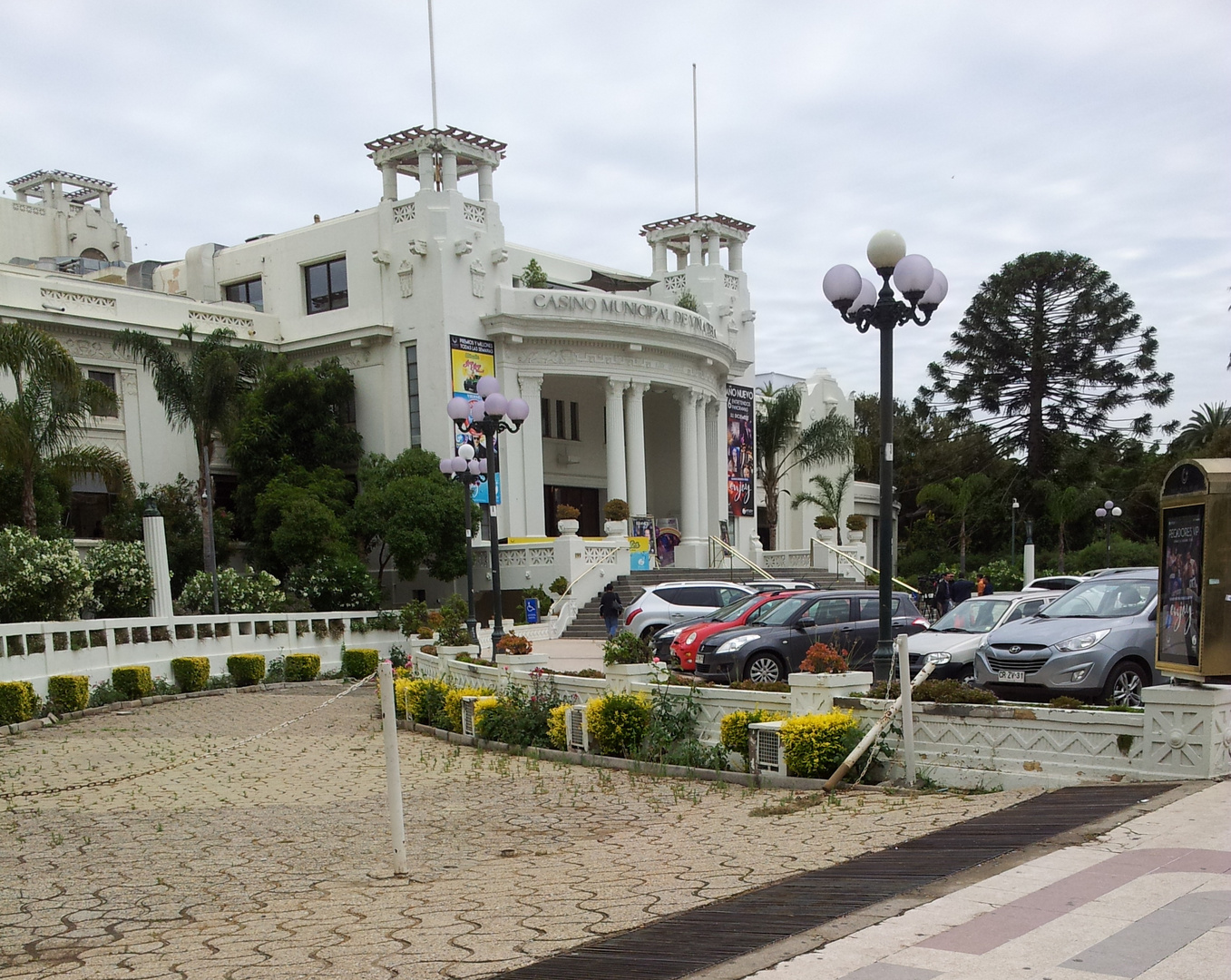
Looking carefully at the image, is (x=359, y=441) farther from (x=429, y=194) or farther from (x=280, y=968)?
(x=280, y=968)

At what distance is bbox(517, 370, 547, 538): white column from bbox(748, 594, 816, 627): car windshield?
71.9 feet

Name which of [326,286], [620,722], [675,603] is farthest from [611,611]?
[326,286]

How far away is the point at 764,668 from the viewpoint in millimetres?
16484

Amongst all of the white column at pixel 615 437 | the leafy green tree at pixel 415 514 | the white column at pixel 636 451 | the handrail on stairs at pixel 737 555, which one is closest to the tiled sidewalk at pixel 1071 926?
the leafy green tree at pixel 415 514

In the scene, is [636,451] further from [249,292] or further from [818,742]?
[818,742]

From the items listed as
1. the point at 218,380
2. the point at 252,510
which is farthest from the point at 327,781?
the point at 252,510

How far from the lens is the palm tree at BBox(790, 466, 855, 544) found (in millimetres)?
52906

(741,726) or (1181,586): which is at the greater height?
(1181,586)

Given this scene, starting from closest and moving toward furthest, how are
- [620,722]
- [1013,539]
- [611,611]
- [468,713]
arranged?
[620,722], [468,713], [611,611], [1013,539]

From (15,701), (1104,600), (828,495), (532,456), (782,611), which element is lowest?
(15,701)

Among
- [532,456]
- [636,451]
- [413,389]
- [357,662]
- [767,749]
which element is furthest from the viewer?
[636,451]

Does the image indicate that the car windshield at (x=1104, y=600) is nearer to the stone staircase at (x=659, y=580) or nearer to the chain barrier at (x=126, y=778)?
the chain barrier at (x=126, y=778)

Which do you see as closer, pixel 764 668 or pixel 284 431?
pixel 764 668

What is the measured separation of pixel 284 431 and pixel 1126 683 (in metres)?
31.5
